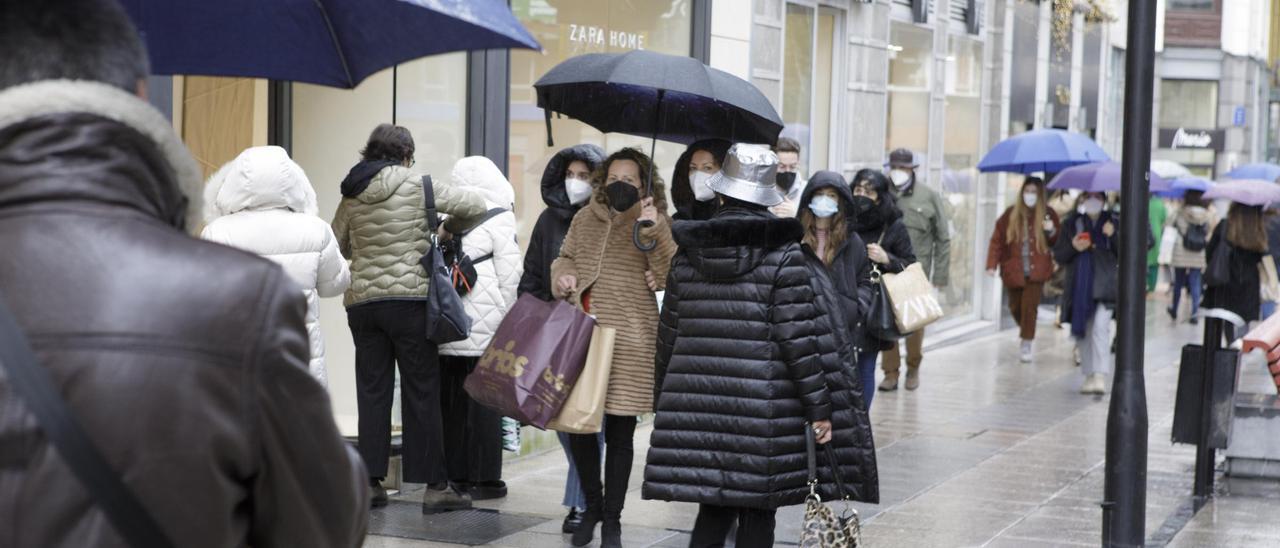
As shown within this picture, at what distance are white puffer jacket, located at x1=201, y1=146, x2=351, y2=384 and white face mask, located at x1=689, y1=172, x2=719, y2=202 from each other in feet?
4.96

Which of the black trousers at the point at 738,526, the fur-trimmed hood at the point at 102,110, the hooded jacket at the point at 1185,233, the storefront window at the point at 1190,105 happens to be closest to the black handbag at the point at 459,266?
the black trousers at the point at 738,526

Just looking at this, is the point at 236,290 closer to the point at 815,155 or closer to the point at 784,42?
the point at 784,42

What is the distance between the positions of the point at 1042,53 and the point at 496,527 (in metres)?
16.2

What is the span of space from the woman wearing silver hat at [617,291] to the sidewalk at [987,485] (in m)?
0.44

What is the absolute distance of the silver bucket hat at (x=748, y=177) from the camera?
21.0 feet

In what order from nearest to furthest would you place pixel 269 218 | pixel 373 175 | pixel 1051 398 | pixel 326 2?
pixel 326 2, pixel 269 218, pixel 373 175, pixel 1051 398

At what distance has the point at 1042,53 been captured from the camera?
2269 cm

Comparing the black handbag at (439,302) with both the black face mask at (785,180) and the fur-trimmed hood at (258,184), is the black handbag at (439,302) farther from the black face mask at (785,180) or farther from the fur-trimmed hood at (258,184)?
the black face mask at (785,180)

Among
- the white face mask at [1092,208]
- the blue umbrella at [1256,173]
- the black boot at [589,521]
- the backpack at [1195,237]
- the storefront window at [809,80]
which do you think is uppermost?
the storefront window at [809,80]

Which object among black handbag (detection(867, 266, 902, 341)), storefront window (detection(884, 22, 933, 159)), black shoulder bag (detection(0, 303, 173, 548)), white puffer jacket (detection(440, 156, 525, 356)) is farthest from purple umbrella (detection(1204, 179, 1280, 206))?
black shoulder bag (detection(0, 303, 173, 548))

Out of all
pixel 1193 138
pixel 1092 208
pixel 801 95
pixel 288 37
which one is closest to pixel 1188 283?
pixel 1092 208

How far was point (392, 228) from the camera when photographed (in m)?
8.09

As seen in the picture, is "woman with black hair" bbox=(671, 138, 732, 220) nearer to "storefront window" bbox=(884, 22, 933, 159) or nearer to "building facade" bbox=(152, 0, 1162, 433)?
"building facade" bbox=(152, 0, 1162, 433)

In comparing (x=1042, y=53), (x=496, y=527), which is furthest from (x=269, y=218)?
(x=1042, y=53)
